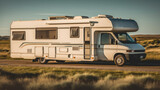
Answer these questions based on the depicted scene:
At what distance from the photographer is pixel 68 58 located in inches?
734

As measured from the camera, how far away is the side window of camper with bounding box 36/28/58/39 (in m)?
19.1

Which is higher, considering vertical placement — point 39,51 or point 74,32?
point 74,32

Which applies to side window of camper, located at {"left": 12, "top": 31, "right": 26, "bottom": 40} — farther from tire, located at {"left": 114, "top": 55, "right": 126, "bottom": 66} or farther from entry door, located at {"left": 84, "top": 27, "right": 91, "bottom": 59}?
tire, located at {"left": 114, "top": 55, "right": 126, "bottom": 66}

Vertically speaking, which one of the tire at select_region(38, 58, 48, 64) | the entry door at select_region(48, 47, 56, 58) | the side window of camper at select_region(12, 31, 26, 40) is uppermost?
the side window of camper at select_region(12, 31, 26, 40)

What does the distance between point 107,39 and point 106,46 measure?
0.42m

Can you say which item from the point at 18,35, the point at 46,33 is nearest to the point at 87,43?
the point at 46,33

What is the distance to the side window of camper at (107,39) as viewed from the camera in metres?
17.1

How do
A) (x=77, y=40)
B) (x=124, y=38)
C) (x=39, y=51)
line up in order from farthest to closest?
(x=39, y=51) < (x=77, y=40) < (x=124, y=38)

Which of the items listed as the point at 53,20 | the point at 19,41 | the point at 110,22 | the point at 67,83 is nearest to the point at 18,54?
the point at 19,41

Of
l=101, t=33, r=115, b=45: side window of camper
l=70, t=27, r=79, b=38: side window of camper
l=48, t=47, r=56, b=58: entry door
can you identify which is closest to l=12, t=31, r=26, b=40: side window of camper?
l=48, t=47, r=56, b=58: entry door

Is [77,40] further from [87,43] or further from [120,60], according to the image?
[120,60]

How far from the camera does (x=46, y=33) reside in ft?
63.7

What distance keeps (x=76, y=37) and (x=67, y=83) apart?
27.7 ft

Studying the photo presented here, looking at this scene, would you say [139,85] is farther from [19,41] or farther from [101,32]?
[19,41]
